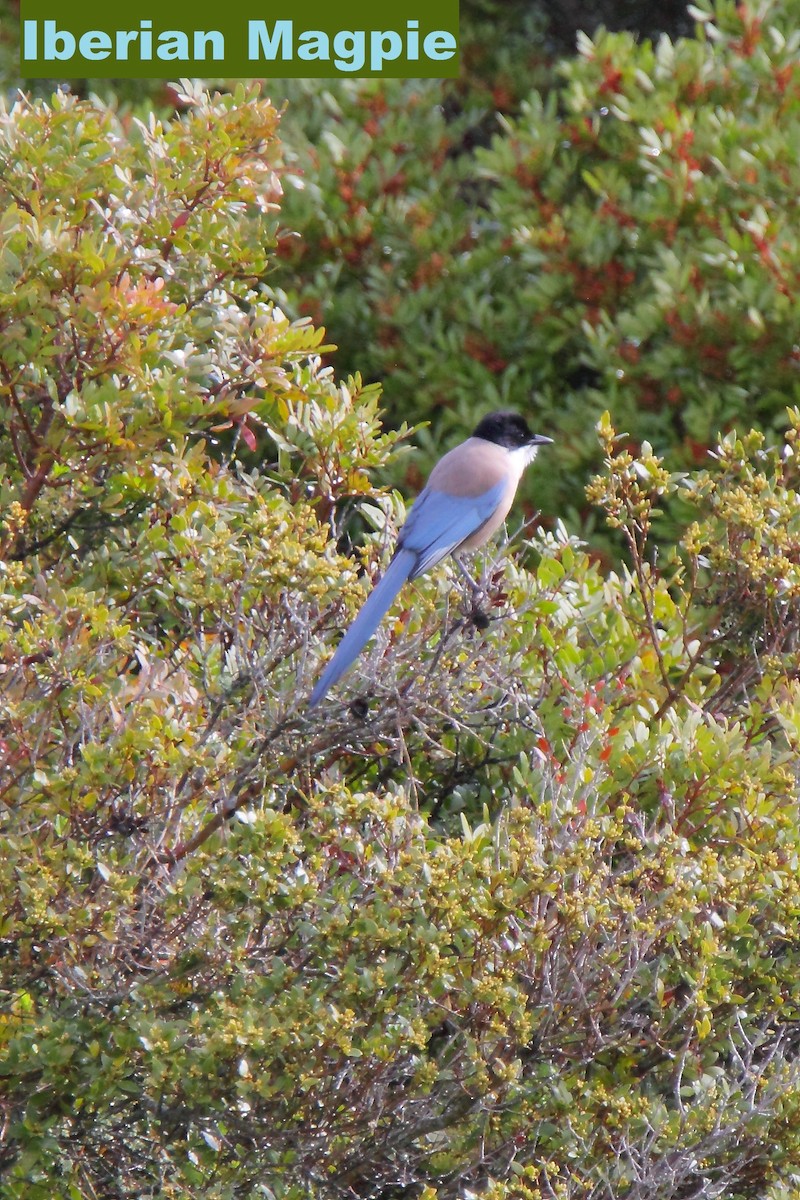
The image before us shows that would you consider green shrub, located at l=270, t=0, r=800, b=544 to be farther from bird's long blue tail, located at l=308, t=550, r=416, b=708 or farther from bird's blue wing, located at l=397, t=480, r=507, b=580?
bird's long blue tail, located at l=308, t=550, r=416, b=708

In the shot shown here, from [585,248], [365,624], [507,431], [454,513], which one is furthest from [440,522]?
[585,248]

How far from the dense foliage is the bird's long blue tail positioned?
43 millimetres

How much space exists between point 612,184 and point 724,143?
52cm

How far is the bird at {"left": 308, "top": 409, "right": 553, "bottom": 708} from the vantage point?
3.32 metres

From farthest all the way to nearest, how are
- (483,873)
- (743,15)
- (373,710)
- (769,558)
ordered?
(743,15) → (769,558) → (373,710) → (483,873)

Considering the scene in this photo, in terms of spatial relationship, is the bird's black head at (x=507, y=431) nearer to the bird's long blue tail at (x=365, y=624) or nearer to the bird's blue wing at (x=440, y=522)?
the bird's blue wing at (x=440, y=522)

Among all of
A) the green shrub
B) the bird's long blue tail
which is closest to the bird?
the bird's long blue tail

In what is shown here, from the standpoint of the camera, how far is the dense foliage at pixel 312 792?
9.33 feet

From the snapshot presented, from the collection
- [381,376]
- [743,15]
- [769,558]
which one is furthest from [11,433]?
[743,15]

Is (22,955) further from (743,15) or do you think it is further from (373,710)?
(743,15)

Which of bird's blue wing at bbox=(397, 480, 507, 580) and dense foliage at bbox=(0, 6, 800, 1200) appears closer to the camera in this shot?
dense foliage at bbox=(0, 6, 800, 1200)

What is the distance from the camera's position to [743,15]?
6914 millimetres

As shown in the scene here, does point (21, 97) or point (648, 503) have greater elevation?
point (21, 97)

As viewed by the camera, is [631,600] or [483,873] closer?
[483,873]
